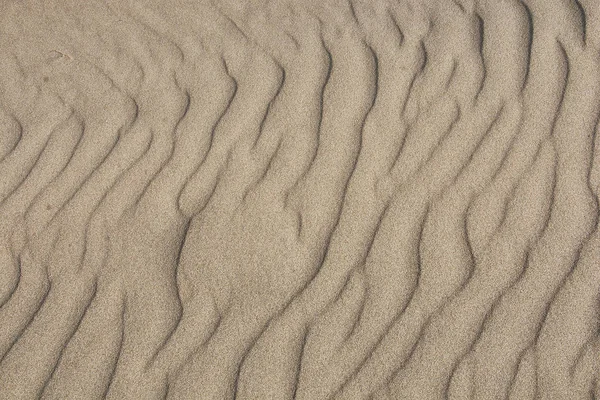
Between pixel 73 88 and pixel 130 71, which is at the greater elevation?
pixel 130 71

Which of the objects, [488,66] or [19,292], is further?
[488,66]

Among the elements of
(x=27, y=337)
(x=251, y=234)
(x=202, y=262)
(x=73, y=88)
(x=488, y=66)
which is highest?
(x=488, y=66)

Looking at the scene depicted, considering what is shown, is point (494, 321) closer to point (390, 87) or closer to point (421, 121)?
point (421, 121)

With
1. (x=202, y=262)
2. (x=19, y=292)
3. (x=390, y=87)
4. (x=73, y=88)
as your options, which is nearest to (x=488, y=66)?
(x=390, y=87)

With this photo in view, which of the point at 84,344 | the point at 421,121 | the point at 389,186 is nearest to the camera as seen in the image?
the point at 84,344

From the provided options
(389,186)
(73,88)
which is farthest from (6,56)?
(389,186)

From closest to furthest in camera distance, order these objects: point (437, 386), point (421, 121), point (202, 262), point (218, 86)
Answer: point (437, 386), point (202, 262), point (421, 121), point (218, 86)

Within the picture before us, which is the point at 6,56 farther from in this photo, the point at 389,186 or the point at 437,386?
the point at 437,386
